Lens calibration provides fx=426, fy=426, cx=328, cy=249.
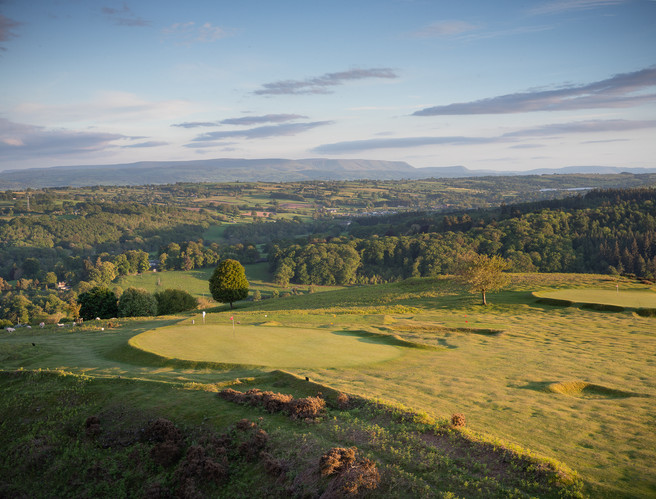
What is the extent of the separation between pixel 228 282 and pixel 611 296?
40171 mm

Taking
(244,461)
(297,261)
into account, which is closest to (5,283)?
(297,261)

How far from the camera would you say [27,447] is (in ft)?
43.9

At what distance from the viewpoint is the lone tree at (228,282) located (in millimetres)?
51375

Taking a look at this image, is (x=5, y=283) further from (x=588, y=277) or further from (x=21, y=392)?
(x=588, y=277)

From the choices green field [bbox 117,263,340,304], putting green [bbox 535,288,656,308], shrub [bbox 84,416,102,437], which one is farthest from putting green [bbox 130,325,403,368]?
green field [bbox 117,263,340,304]

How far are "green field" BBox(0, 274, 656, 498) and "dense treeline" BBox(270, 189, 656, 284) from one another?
76459 mm

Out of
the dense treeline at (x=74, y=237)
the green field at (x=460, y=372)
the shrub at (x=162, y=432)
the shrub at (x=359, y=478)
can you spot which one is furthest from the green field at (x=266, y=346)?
the dense treeline at (x=74, y=237)

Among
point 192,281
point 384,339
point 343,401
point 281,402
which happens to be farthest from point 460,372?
point 192,281

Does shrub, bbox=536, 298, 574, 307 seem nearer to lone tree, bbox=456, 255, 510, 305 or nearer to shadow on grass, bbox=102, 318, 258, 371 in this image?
lone tree, bbox=456, 255, 510, 305

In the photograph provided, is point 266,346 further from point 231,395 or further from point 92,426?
point 92,426

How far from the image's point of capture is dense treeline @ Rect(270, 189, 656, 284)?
106 metres

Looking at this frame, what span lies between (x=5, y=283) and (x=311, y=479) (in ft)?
431

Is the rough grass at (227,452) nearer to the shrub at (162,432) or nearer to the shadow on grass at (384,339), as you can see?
the shrub at (162,432)

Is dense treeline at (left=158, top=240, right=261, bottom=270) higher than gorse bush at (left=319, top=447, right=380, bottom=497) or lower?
lower
